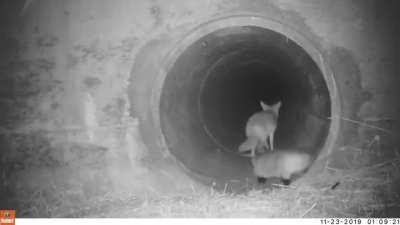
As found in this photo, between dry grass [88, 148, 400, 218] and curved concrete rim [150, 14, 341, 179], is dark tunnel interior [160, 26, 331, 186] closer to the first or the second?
curved concrete rim [150, 14, 341, 179]

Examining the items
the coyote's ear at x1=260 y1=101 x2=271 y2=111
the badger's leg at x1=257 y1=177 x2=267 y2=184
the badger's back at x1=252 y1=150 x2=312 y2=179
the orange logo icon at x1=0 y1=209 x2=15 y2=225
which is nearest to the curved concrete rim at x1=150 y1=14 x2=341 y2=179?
the badger's back at x1=252 y1=150 x2=312 y2=179

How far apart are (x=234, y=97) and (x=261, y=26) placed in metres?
1.36

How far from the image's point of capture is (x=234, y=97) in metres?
4.71

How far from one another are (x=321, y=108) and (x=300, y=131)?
1.80 ft

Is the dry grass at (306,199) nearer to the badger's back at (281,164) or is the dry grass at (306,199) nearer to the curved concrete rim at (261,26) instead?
the badger's back at (281,164)

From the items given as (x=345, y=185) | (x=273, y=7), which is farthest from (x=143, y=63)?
(x=345, y=185)

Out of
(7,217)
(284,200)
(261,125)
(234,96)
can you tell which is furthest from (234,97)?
(7,217)

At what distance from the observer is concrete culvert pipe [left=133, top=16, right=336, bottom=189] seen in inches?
142

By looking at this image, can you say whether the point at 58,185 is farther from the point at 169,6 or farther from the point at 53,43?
the point at 169,6

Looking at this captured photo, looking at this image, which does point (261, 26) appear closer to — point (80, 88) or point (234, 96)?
point (234, 96)

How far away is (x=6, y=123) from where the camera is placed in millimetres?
3824

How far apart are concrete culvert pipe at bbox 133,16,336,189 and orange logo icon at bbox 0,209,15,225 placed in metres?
1.31

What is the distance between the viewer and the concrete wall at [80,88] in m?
3.67

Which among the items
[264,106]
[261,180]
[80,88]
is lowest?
[261,180]
